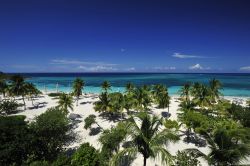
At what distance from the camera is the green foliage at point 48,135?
74.4 feet

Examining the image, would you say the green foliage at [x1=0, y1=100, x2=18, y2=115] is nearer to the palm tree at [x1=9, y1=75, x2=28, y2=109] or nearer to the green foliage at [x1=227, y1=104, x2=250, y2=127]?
the palm tree at [x1=9, y1=75, x2=28, y2=109]

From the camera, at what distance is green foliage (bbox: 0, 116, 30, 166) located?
61.7ft

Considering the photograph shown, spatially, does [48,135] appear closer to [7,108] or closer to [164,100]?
[7,108]

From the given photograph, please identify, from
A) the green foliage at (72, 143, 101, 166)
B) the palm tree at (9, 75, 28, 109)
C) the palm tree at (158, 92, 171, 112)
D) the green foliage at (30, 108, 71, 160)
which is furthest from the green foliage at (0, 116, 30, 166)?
the palm tree at (158, 92, 171, 112)

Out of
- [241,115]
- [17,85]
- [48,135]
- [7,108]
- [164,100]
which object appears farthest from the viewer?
[17,85]

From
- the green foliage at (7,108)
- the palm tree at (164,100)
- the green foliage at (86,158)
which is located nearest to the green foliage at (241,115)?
the palm tree at (164,100)

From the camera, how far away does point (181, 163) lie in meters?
17.1

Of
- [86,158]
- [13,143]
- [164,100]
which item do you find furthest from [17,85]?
[164,100]

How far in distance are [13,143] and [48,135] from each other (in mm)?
5384

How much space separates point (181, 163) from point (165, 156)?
337 centimetres

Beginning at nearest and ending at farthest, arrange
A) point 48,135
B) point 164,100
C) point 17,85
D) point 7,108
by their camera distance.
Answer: point 48,135 → point 7,108 → point 164,100 → point 17,85

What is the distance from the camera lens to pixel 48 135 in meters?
24.9

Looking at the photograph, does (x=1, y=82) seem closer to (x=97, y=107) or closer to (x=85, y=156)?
(x=97, y=107)

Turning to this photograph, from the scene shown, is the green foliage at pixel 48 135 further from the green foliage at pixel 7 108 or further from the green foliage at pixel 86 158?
the green foliage at pixel 7 108
